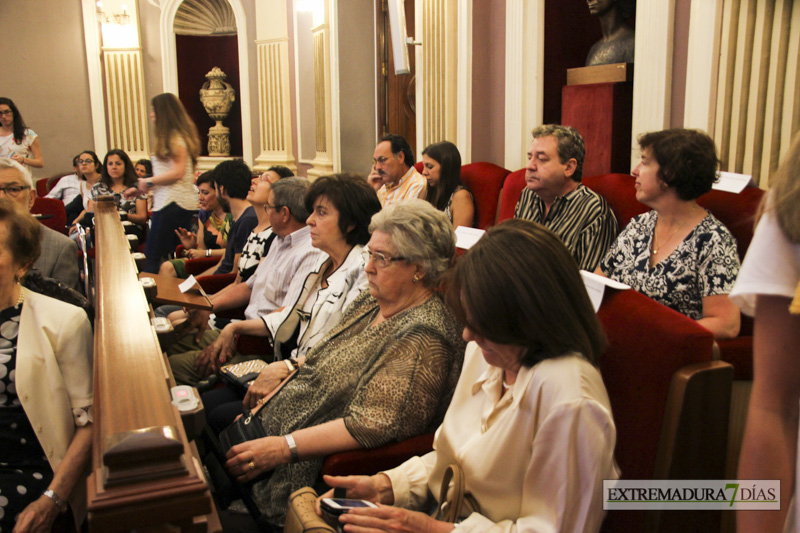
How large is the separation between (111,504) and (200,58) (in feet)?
33.3

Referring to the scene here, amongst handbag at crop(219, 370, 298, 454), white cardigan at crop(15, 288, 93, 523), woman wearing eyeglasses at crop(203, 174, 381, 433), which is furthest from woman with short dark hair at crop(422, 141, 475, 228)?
white cardigan at crop(15, 288, 93, 523)

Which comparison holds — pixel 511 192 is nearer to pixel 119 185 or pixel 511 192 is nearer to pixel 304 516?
pixel 304 516

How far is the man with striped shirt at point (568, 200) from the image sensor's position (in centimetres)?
266

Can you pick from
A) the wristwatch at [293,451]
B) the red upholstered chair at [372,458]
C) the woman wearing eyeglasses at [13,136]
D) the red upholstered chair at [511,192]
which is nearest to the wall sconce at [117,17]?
the woman wearing eyeglasses at [13,136]

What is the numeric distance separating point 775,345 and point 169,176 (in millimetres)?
4081

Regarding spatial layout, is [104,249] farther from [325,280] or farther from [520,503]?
[520,503]

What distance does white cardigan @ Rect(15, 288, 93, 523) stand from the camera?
1544 millimetres

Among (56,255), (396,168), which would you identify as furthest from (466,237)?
(396,168)

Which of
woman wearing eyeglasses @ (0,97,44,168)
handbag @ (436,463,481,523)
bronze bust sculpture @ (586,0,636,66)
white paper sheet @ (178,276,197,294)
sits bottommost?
handbag @ (436,463,481,523)

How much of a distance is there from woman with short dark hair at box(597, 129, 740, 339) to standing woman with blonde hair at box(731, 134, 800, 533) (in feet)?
3.91

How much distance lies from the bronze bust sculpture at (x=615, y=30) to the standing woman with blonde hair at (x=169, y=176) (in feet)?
8.73

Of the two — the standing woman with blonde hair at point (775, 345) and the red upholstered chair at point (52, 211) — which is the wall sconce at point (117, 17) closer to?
the red upholstered chair at point (52, 211)

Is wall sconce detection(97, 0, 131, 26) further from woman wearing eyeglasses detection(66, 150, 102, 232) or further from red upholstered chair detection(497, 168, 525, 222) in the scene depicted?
red upholstered chair detection(497, 168, 525, 222)

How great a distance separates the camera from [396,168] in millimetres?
4277
